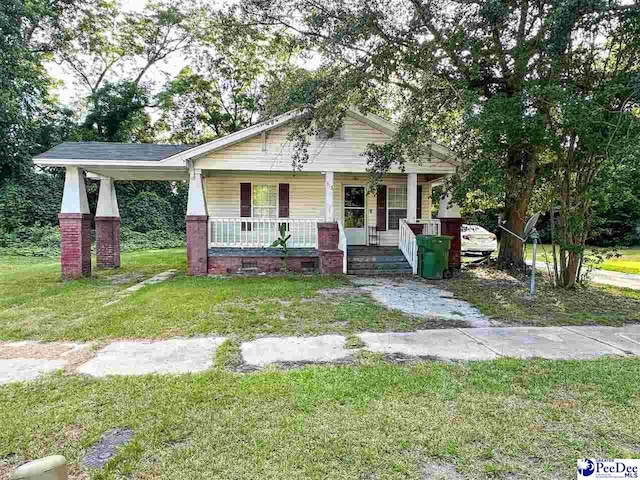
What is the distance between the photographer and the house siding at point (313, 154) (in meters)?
11.6

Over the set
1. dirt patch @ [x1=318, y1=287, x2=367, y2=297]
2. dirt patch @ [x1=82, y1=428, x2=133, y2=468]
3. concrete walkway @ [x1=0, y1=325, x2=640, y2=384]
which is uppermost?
dirt patch @ [x1=82, y1=428, x2=133, y2=468]

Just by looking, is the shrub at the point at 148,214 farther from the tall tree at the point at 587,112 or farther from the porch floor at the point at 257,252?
the tall tree at the point at 587,112

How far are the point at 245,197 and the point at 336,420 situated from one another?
11.5 m

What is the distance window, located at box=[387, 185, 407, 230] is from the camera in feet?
47.1

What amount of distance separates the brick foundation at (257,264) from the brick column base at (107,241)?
4.12 meters

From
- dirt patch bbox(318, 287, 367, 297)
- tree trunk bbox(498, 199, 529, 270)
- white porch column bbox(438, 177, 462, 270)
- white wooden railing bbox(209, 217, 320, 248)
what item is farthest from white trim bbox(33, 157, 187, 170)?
tree trunk bbox(498, 199, 529, 270)

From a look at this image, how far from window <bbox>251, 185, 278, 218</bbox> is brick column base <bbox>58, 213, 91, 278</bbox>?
17.0ft

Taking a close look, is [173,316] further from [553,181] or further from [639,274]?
[639,274]

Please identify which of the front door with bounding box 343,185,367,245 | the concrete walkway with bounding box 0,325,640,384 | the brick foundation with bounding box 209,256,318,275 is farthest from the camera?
the front door with bounding box 343,185,367,245

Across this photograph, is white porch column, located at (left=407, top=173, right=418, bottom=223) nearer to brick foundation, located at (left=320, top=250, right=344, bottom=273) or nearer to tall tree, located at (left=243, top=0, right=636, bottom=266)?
tall tree, located at (left=243, top=0, right=636, bottom=266)

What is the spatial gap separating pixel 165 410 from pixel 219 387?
0.55 metres

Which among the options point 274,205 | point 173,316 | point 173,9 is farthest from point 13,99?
point 173,316

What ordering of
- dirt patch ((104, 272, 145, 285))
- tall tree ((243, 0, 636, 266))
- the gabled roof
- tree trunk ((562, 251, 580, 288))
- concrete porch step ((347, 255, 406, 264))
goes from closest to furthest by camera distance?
tall tree ((243, 0, 636, 266)) → tree trunk ((562, 251, 580, 288)) → the gabled roof → dirt patch ((104, 272, 145, 285)) → concrete porch step ((347, 255, 406, 264))

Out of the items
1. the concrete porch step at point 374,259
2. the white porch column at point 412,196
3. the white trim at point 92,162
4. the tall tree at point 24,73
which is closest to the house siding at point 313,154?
the white porch column at point 412,196
